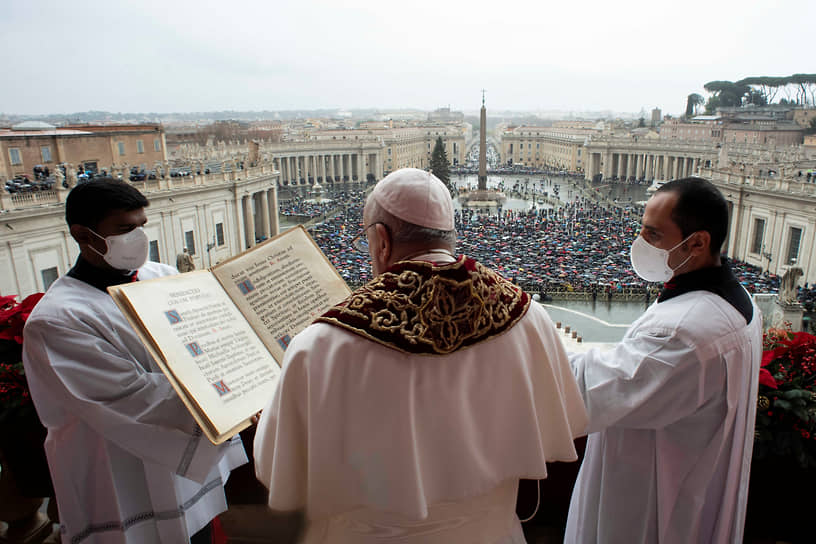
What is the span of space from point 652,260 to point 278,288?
44.4 inches

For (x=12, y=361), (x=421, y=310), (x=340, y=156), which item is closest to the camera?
(x=421, y=310)

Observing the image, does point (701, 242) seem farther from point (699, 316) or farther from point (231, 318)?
point (231, 318)

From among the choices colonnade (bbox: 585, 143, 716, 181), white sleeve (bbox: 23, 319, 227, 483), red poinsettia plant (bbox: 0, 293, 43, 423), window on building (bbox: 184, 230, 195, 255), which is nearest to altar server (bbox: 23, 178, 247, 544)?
white sleeve (bbox: 23, 319, 227, 483)

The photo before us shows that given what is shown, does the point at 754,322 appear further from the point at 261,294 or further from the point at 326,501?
the point at 261,294

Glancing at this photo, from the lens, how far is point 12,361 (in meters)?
2.23

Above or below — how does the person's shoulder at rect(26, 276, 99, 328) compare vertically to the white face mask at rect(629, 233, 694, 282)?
below

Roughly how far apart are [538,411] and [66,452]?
140 centimetres

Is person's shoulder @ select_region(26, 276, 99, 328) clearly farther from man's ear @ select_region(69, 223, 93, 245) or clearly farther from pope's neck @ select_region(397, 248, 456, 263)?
pope's neck @ select_region(397, 248, 456, 263)

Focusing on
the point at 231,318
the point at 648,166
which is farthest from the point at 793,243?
the point at 648,166

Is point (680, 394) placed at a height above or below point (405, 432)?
below

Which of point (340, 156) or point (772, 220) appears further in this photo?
point (340, 156)

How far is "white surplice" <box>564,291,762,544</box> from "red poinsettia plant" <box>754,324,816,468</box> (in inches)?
8.3

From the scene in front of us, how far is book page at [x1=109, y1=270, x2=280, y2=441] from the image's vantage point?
53.3 inches

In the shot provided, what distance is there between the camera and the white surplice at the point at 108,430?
1.52 metres
